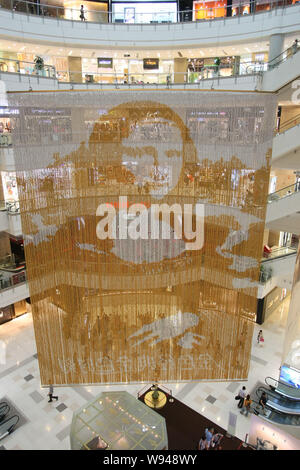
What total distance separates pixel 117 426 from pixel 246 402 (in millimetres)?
3500

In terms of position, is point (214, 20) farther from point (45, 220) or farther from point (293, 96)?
point (45, 220)

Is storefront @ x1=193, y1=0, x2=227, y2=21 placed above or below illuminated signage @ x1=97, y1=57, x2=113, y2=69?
above

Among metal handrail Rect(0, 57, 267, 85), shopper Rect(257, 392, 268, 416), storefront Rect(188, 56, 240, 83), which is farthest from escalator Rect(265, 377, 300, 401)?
storefront Rect(188, 56, 240, 83)

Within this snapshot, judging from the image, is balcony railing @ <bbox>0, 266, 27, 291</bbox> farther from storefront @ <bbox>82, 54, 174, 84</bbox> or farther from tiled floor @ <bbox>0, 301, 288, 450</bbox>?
storefront @ <bbox>82, 54, 174, 84</bbox>

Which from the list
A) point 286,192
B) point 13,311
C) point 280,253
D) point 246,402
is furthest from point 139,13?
point 246,402

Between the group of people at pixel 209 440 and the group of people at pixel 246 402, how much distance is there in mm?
1269

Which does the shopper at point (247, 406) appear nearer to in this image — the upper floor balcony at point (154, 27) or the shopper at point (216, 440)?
the shopper at point (216, 440)

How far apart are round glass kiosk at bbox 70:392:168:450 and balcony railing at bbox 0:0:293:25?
11.9 meters

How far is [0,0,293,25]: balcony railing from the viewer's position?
10.8 metres

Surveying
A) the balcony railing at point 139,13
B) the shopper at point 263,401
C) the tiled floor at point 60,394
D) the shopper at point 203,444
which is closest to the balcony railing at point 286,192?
the tiled floor at point 60,394

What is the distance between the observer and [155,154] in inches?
252

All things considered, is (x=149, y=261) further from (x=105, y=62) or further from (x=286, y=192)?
(x=105, y=62)

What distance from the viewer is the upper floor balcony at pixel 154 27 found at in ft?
33.9
